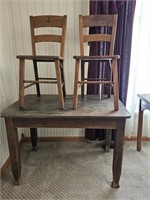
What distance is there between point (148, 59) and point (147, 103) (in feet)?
1.84

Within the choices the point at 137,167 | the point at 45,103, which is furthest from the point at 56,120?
the point at 137,167

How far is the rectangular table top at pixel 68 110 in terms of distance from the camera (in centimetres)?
134

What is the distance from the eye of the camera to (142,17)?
189 cm

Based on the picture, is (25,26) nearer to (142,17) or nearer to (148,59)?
(142,17)

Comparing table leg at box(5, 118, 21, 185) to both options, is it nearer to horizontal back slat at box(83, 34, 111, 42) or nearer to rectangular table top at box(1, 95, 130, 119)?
rectangular table top at box(1, 95, 130, 119)

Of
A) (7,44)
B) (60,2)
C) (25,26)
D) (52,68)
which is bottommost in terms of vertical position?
(52,68)

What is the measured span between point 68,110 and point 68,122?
11 centimetres

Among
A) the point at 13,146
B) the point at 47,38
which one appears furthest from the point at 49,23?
the point at 13,146

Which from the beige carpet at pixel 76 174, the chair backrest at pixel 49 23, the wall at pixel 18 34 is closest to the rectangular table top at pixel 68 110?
the wall at pixel 18 34

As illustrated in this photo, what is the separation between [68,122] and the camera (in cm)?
138

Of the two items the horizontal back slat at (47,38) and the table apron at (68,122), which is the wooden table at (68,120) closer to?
the table apron at (68,122)

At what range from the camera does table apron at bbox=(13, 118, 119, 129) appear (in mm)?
1362

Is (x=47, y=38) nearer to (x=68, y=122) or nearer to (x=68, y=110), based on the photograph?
(x=68, y=110)

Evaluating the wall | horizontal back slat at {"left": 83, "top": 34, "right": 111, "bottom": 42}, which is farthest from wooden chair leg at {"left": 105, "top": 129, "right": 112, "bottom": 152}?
horizontal back slat at {"left": 83, "top": 34, "right": 111, "bottom": 42}
